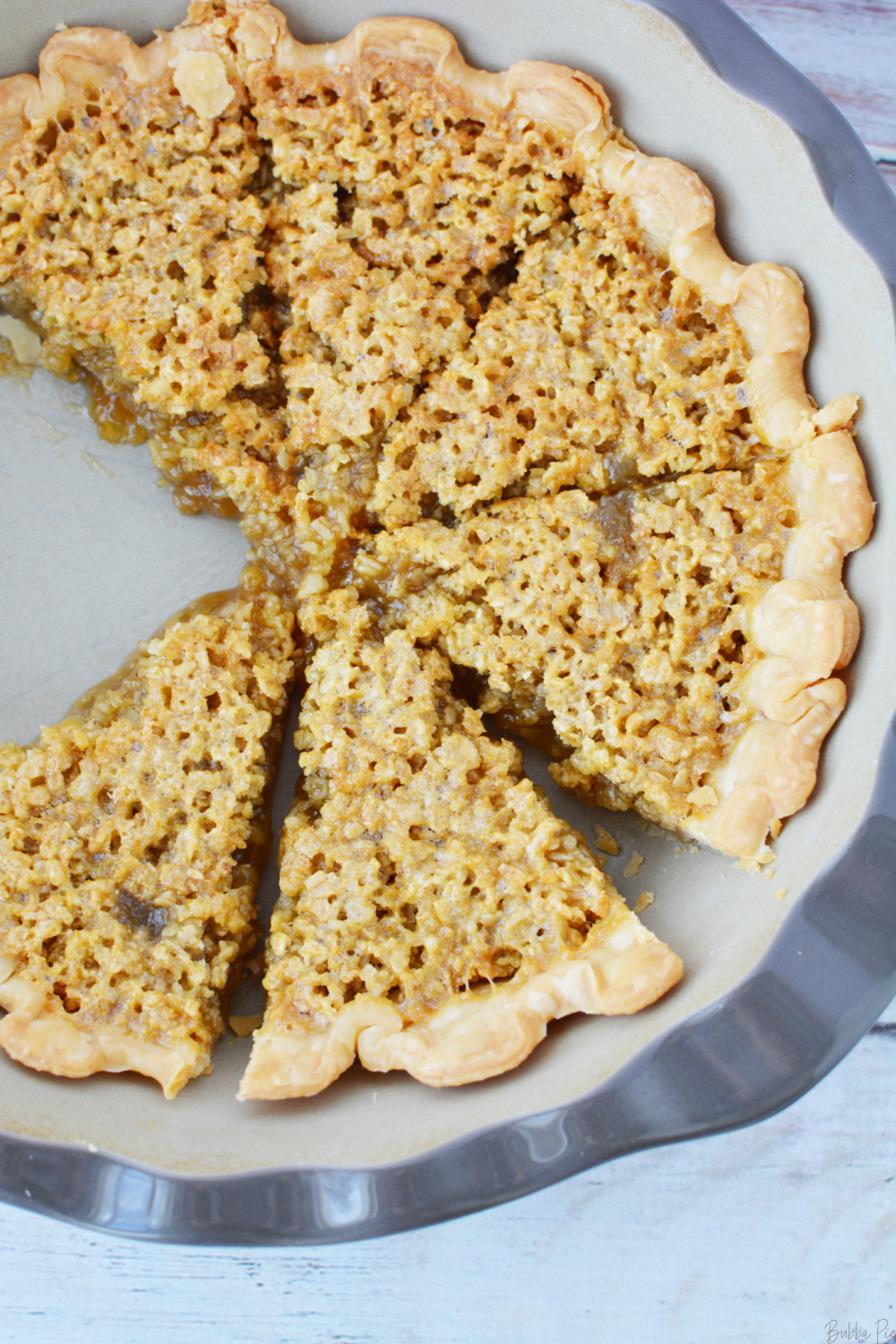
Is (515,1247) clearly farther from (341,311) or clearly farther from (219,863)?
(341,311)

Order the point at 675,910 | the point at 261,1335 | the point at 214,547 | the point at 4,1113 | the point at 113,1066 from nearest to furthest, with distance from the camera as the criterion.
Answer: the point at 4,1113
the point at 113,1066
the point at 675,910
the point at 261,1335
the point at 214,547

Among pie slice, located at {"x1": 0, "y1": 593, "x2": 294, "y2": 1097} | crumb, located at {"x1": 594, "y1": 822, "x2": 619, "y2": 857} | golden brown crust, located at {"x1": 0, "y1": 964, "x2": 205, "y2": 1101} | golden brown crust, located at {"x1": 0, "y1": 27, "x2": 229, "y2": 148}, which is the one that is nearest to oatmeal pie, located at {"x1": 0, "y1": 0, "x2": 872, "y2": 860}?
golden brown crust, located at {"x1": 0, "y1": 27, "x2": 229, "y2": 148}

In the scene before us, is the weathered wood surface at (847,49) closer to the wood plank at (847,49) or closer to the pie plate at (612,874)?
the wood plank at (847,49)

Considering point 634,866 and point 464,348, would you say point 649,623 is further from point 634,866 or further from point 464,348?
point 464,348

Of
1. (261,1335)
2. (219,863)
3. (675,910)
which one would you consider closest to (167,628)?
(219,863)

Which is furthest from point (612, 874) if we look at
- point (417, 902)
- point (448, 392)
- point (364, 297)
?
point (364, 297)

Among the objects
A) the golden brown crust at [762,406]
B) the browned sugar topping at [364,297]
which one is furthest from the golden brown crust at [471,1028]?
the browned sugar topping at [364,297]
